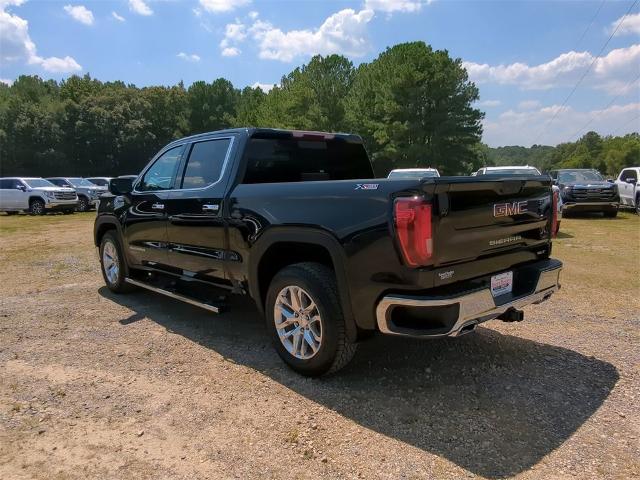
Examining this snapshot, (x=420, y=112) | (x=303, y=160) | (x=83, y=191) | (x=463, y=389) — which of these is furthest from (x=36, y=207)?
(x=420, y=112)

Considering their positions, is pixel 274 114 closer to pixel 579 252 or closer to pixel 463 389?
pixel 579 252

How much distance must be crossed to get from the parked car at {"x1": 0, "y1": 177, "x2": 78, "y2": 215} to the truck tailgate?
2180 cm

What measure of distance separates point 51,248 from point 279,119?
41514 mm

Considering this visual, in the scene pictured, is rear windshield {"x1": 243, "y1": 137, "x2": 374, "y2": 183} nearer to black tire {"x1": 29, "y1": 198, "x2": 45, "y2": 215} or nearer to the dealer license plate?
the dealer license plate

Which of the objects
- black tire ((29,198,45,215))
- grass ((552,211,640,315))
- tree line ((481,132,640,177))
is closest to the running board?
grass ((552,211,640,315))

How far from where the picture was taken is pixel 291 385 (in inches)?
146

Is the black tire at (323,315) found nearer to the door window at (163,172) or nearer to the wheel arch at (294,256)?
the wheel arch at (294,256)

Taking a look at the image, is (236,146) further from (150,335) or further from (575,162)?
(575,162)

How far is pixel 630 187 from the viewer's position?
18.4m

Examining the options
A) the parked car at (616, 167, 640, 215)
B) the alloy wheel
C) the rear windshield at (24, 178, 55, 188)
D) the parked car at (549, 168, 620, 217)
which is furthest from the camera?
the rear windshield at (24, 178, 55, 188)

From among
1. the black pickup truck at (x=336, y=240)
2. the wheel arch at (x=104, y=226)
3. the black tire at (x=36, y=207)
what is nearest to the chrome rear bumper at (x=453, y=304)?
the black pickup truck at (x=336, y=240)

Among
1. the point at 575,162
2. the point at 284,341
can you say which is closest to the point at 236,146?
the point at 284,341

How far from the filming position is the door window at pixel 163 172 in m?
5.24

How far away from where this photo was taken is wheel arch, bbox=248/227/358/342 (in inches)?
132
